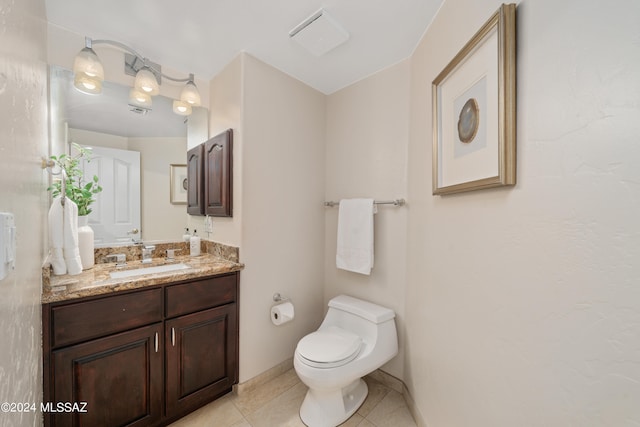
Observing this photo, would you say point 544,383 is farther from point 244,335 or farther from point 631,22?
point 244,335

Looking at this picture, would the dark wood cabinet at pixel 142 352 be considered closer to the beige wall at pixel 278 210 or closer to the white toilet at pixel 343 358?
the beige wall at pixel 278 210

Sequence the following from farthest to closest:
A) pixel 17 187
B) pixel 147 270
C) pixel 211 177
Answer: pixel 211 177
pixel 147 270
pixel 17 187

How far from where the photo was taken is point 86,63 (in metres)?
1.34

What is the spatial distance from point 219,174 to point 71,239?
0.86 m

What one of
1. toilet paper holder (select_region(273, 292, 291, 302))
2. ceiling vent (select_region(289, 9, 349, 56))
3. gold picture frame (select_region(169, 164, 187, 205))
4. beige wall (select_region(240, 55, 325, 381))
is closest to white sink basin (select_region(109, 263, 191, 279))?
beige wall (select_region(240, 55, 325, 381))

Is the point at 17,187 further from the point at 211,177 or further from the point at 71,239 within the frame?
the point at 211,177

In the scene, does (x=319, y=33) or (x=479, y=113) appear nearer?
(x=479, y=113)

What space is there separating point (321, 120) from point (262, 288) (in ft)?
4.92

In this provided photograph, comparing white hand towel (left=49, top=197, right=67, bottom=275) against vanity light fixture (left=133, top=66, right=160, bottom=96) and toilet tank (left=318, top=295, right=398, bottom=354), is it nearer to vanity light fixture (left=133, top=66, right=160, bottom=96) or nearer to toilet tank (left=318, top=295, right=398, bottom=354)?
vanity light fixture (left=133, top=66, right=160, bottom=96)

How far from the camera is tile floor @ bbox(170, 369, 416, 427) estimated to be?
4.70ft

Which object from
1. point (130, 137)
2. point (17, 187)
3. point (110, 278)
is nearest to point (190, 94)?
point (130, 137)

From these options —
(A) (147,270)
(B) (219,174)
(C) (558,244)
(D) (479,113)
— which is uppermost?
(D) (479,113)

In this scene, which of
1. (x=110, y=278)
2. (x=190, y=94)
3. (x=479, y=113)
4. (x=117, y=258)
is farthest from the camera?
(x=190, y=94)

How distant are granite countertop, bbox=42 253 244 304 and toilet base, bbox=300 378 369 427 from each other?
3.01 feet
